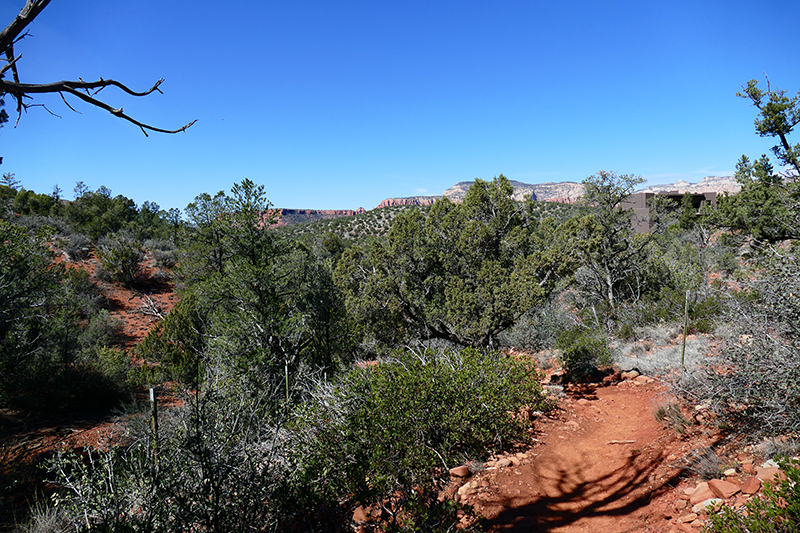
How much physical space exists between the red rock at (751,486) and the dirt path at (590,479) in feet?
2.27

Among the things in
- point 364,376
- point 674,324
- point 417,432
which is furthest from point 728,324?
point 674,324

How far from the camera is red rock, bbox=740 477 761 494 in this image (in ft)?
10.6

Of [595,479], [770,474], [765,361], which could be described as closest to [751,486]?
[770,474]

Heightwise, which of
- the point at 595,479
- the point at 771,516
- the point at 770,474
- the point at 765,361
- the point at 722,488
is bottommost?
the point at 595,479

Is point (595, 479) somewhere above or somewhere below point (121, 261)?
below

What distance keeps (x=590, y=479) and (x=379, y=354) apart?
14.9 ft

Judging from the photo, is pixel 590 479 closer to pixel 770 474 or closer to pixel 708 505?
pixel 708 505

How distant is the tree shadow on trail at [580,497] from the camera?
4.07 m

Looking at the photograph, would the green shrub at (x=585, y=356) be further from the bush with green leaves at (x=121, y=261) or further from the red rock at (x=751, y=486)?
the bush with green leaves at (x=121, y=261)

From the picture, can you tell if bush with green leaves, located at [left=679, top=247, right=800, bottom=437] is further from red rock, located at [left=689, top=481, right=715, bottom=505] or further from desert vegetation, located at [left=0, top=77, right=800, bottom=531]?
red rock, located at [left=689, top=481, right=715, bottom=505]

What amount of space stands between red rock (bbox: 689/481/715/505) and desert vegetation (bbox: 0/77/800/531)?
70 cm

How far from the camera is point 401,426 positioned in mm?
4691

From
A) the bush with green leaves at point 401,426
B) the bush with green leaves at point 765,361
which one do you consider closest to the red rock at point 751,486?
the bush with green leaves at point 765,361

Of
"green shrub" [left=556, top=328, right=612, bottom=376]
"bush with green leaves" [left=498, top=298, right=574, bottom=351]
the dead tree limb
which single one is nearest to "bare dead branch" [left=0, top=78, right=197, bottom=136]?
the dead tree limb
